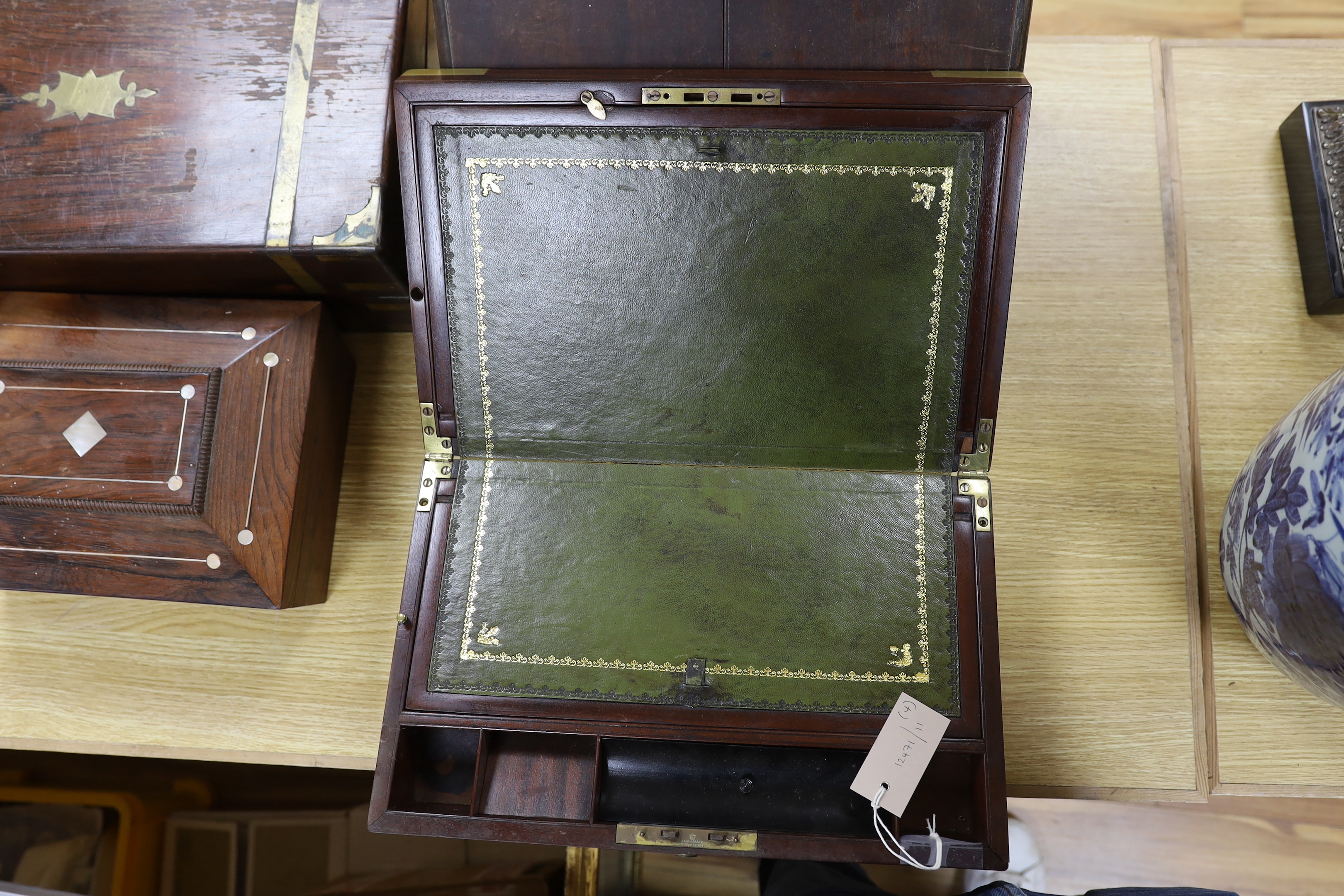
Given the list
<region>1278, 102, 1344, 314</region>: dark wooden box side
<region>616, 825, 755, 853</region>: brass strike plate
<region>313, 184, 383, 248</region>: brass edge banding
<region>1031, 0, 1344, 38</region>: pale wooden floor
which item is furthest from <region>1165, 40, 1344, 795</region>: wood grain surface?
<region>313, 184, 383, 248</region>: brass edge banding

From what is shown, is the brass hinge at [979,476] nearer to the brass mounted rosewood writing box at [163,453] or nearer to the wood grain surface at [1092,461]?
the wood grain surface at [1092,461]

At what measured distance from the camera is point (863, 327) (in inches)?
39.3

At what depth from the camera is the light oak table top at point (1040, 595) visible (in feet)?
3.64

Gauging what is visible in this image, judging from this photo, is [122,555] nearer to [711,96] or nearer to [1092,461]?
[711,96]

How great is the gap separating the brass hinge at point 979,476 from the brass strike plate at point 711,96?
→ 19.6 inches

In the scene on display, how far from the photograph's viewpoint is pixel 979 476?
1007 millimetres

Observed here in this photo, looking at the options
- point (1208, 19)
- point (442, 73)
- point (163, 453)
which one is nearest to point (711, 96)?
point (442, 73)

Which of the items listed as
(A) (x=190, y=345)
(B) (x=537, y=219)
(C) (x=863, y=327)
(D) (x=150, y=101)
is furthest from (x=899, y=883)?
(D) (x=150, y=101)

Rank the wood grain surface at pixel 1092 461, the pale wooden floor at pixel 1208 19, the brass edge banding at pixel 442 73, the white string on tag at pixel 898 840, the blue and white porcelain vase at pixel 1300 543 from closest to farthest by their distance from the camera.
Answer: the blue and white porcelain vase at pixel 1300 543
the white string on tag at pixel 898 840
the brass edge banding at pixel 442 73
the wood grain surface at pixel 1092 461
the pale wooden floor at pixel 1208 19

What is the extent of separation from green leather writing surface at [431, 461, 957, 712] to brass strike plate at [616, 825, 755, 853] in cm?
14

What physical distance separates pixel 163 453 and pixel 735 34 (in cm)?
94

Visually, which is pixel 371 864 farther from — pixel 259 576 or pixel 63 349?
pixel 63 349

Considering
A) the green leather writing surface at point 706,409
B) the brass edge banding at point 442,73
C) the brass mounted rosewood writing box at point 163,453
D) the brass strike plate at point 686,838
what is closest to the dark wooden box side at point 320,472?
the brass mounted rosewood writing box at point 163,453

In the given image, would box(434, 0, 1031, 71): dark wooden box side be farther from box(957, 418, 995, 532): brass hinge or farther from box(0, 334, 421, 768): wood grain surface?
box(0, 334, 421, 768): wood grain surface
